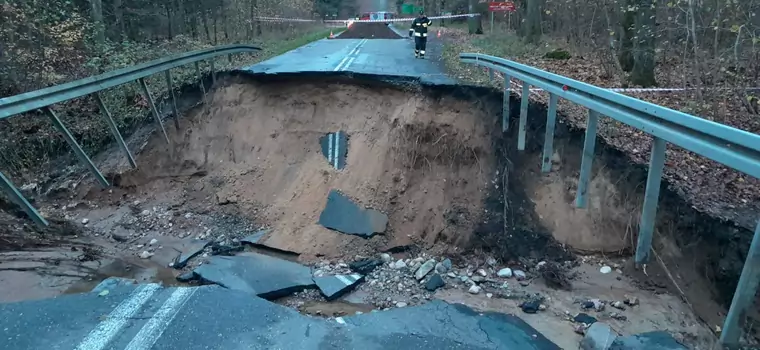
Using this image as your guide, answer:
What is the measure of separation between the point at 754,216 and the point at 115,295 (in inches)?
256

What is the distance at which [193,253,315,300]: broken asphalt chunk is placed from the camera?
6664 mm

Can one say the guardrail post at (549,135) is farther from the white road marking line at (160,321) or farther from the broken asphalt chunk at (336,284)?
the white road marking line at (160,321)

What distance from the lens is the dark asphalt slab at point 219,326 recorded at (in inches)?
179

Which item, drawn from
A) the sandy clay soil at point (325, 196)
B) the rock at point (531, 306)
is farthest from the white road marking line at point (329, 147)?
the rock at point (531, 306)

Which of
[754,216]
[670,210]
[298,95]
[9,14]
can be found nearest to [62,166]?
[9,14]

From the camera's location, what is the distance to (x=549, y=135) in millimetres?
6727

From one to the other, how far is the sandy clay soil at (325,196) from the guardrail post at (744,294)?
1.00 metres

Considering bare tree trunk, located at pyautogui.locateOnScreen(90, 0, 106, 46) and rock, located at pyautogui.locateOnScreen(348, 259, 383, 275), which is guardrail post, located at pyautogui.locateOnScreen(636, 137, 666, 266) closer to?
rock, located at pyautogui.locateOnScreen(348, 259, 383, 275)

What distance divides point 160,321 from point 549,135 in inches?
195

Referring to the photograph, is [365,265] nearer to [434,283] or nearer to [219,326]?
[434,283]

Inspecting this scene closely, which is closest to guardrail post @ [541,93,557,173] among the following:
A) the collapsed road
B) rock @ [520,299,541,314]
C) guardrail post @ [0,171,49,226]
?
the collapsed road

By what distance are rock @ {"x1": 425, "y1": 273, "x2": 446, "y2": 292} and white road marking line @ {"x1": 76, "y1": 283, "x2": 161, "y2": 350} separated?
10.5 ft

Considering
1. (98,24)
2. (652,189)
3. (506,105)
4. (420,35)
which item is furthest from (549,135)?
(98,24)

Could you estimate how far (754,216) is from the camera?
5266 mm
